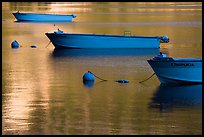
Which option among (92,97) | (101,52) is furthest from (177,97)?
(101,52)

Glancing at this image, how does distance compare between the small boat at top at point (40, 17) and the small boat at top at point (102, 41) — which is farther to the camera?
the small boat at top at point (40, 17)

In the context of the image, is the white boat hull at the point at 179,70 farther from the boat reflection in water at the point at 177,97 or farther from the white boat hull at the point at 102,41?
the white boat hull at the point at 102,41

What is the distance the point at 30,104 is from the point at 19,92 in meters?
2.37

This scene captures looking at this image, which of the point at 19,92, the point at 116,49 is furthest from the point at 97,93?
the point at 116,49

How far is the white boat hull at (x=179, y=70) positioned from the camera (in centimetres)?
2362

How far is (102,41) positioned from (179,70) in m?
14.2

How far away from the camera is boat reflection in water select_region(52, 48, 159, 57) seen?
35.8 metres

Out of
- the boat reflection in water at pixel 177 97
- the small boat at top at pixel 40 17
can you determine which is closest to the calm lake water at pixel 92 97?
the boat reflection in water at pixel 177 97

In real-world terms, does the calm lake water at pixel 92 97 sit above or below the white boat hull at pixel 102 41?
above

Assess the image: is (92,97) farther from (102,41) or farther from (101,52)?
(102,41)

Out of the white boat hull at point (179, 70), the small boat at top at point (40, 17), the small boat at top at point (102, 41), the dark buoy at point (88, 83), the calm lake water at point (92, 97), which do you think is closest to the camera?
the calm lake water at point (92, 97)

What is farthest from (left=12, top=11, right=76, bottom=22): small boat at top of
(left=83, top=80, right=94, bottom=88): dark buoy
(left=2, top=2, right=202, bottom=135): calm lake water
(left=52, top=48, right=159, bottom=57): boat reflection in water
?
(left=83, top=80, right=94, bottom=88): dark buoy

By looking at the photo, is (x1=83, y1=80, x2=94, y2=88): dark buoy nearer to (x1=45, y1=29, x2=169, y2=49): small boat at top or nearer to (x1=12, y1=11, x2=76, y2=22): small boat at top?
(x1=45, y1=29, x2=169, y2=49): small boat at top

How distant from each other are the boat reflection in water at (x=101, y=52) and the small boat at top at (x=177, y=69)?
11220mm
